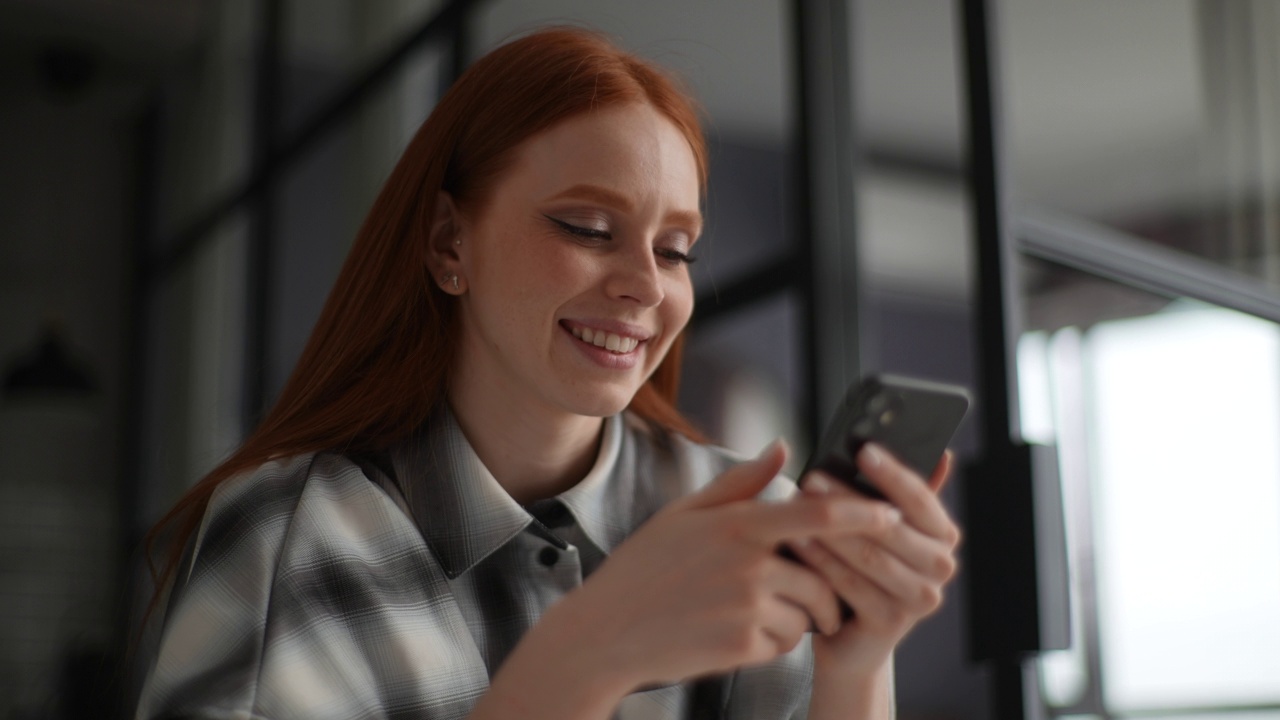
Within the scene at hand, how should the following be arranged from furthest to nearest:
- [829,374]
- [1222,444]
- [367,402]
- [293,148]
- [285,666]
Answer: [1222,444]
[293,148]
[829,374]
[367,402]
[285,666]

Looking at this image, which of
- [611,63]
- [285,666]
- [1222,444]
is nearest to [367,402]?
[285,666]

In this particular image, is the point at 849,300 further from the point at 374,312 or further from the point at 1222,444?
the point at 1222,444

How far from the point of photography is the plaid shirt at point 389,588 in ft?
2.74

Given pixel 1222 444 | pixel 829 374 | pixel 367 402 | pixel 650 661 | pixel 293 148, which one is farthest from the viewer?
pixel 1222 444

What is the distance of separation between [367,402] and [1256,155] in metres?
2.64

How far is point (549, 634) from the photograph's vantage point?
2.41 ft

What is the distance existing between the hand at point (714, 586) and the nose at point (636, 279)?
24 cm

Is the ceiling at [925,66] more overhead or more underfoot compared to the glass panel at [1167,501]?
more overhead

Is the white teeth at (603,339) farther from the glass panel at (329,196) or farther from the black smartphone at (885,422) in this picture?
the glass panel at (329,196)

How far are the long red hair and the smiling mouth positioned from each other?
15 cm

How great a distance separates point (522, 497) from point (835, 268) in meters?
0.75

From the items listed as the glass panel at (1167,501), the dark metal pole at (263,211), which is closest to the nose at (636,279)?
the dark metal pole at (263,211)

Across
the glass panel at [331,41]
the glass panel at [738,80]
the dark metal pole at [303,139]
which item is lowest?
the glass panel at [738,80]

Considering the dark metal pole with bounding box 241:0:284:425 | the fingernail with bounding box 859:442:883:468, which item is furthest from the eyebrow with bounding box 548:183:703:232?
the dark metal pole with bounding box 241:0:284:425
